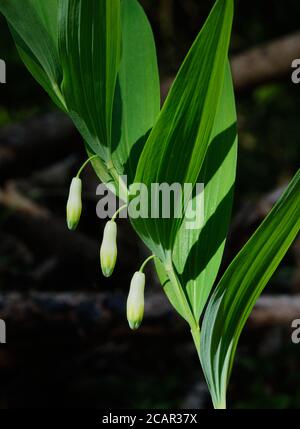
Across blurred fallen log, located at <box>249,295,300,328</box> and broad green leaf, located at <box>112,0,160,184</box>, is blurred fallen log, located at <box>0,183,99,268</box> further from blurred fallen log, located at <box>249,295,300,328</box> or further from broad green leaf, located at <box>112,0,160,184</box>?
broad green leaf, located at <box>112,0,160,184</box>

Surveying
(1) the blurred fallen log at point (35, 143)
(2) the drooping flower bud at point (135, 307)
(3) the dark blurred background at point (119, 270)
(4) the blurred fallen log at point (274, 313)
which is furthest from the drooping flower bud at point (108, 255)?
(1) the blurred fallen log at point (35, 143)

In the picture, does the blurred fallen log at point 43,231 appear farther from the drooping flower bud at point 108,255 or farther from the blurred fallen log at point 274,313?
the drooping flower bud at point 108,255

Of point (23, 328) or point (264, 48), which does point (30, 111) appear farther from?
point (23, 328)

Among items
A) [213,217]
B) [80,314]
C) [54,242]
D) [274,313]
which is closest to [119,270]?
[54,242]

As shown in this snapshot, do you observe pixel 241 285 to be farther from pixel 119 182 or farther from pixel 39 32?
pixel 39 32

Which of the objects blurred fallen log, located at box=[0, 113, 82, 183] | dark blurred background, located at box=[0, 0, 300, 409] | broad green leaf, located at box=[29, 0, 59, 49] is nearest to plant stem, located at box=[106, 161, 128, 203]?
broad green leaf, located at box=[29, 0, 59, 49]

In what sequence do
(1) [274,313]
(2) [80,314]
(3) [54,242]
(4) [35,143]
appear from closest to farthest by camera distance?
(2) [80,314] < (1) [274,313] < (4) [35,143] < (3) [54,242]
